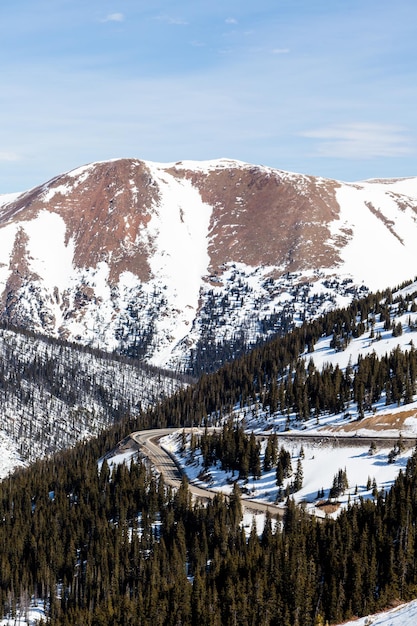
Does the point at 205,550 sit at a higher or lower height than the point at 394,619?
lower

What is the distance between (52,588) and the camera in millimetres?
149000

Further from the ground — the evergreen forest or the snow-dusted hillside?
the snow-dusted hillside

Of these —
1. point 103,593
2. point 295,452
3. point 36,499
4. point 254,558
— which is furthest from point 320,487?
point 36,499

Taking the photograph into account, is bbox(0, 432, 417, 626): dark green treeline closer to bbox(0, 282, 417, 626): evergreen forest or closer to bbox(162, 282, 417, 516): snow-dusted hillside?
bbox(0, 282, 417, 626): evergreen forest

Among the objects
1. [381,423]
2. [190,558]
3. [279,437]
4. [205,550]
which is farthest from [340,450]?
[190,558]

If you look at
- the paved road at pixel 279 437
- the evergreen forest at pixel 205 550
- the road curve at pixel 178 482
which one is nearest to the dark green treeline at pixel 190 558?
the evergreen forest at pixel 205 550

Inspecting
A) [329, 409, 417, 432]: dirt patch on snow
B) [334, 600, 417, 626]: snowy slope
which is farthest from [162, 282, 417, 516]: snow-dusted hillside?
[334, 600, 417, 626]: snowy slope

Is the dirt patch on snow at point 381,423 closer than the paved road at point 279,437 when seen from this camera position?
No

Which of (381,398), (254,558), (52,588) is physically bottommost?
(52,588)

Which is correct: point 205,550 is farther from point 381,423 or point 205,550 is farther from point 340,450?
point 381,423

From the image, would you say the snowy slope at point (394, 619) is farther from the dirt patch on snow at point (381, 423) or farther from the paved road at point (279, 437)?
the dirt patch on snow at point (381, 423)

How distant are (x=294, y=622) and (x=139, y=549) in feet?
147

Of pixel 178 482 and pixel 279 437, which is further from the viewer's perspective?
pixel 279 437

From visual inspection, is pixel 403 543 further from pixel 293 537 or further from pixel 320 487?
pixel 320 487
